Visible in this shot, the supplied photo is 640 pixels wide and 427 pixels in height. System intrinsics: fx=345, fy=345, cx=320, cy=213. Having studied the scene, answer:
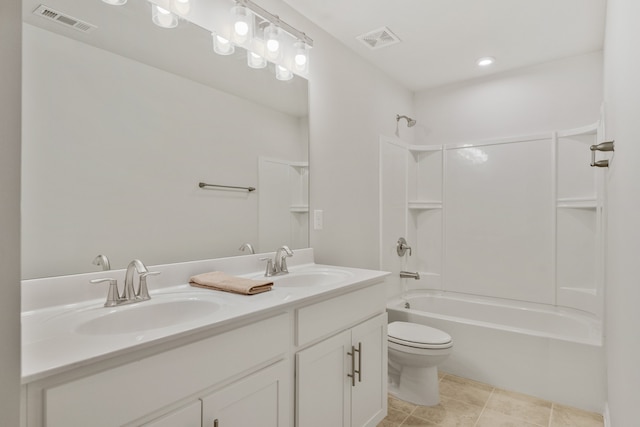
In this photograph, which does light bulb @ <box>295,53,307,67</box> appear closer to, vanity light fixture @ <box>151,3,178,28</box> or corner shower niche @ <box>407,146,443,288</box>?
vanity light fixture @ <box>151,3,178,28</box>

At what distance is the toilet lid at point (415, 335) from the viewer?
214 cm

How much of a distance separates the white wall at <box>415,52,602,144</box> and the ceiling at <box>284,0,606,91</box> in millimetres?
115

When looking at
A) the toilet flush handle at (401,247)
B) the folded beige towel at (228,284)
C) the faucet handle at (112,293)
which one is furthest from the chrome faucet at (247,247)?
the toilet flush handle at (401,247)

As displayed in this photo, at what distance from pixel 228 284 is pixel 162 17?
1.20 meters

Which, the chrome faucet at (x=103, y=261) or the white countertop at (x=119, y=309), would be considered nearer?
the white countertop at (x=119, y=309)

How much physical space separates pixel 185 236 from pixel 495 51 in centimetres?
264

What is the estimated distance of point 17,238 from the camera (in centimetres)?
42

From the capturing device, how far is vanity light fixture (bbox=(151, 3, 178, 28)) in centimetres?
149

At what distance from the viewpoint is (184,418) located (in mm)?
955

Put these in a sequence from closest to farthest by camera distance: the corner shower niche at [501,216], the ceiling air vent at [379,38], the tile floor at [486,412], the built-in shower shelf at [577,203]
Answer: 1. the tile floor at [486,412]
2. the ceiling air vent at [379,38]
3. the built-in shower shelf at [577,203]
4. the corner shower niche at [501,216]

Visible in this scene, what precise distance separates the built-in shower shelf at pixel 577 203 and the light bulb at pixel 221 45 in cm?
270

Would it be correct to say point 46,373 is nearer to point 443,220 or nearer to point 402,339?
point 402,339

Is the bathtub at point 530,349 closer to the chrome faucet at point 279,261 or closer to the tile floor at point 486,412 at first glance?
the tile floor at point 486,412

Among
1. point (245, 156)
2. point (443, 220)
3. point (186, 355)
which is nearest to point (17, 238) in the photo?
point (186, 355)
